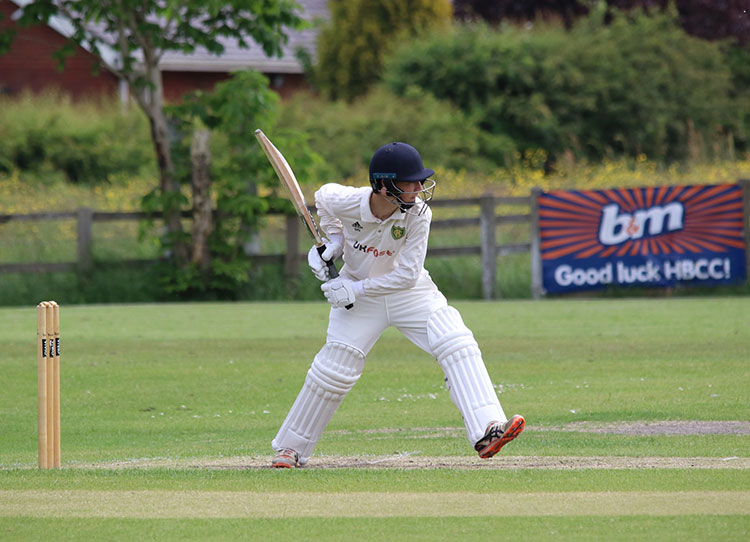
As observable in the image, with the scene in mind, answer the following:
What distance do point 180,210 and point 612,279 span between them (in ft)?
20.9

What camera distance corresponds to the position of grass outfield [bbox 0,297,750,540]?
210 inches

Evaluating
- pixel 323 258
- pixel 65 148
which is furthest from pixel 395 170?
pixel 65 148

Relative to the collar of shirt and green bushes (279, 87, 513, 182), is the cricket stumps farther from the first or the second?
green bushes (279, 87, 513, 182)

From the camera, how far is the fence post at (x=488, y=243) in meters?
18.8

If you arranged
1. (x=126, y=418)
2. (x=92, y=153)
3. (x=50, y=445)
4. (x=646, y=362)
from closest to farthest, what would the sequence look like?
(x=50, y=445), (x=126, y=418), (x=646, y=362), (x=92, y=153)

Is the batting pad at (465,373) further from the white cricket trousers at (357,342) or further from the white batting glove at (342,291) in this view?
the white batting glove at (342,291)

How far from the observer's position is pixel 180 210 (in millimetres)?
18953

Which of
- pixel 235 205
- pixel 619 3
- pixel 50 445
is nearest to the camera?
pixel 50 445

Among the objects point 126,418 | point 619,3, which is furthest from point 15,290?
point 619,3

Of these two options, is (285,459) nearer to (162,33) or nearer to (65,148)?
(162,33)

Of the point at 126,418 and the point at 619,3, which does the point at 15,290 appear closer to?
the point at 126,418

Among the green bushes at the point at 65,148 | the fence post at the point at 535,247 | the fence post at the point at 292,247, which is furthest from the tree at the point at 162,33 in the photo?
the green bushes at the point at 65,148

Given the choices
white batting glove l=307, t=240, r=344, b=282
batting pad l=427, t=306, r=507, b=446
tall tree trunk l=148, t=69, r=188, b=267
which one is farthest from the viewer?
tall tree trunk l=148, t=69, r=188, b=267

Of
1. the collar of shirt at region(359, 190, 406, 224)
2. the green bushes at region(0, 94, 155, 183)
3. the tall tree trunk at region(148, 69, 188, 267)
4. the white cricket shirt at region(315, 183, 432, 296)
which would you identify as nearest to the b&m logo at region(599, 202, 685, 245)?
the tall tree trunk at region(148, 69, 188, 267)
